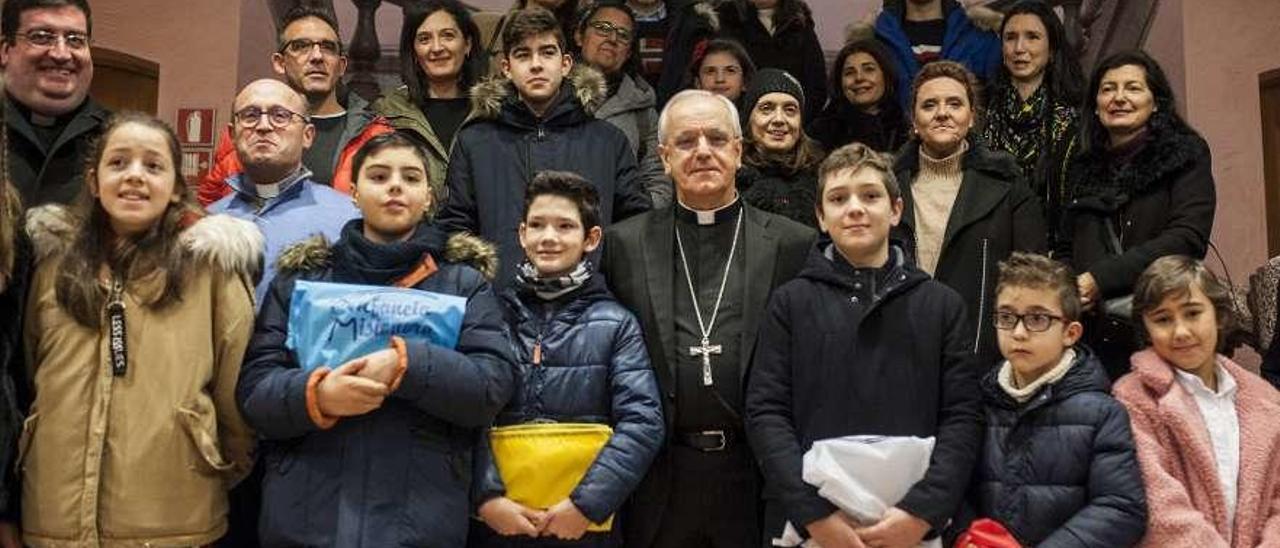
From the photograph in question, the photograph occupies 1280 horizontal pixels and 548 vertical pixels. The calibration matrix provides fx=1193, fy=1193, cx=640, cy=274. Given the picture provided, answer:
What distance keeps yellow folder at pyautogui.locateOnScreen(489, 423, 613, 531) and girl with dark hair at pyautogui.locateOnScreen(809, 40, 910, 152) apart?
225cm

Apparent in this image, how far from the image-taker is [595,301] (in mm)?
3232

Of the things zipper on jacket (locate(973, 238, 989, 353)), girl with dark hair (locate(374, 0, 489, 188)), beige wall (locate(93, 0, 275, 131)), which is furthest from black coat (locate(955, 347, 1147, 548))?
beige wall (locate(93, 0, 275, 131))

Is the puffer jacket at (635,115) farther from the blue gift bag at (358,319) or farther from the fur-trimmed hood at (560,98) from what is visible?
Result: the blue gift bag at (358,319)

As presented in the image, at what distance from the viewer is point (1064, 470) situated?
2.99 metres

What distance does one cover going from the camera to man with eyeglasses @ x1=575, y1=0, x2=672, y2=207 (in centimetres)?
466

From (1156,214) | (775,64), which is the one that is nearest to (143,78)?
(775,64)

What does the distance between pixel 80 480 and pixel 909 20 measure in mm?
3987

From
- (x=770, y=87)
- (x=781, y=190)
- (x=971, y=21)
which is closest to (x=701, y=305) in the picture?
(x=781, y=190)

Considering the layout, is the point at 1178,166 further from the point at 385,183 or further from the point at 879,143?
the point at 385,183

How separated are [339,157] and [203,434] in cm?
143

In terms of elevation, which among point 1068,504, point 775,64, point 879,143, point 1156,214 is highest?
point 775,64

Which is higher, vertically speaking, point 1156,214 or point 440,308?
point 1156,214

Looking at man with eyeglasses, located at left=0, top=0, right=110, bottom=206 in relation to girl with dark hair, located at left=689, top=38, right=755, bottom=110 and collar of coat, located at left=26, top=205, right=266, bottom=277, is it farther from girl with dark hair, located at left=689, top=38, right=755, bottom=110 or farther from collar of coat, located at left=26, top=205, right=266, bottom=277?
girl with dark hair, located at left=689, top=38, right=755, bottom=110

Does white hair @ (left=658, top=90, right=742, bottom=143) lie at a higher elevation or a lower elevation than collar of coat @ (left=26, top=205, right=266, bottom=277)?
higher
